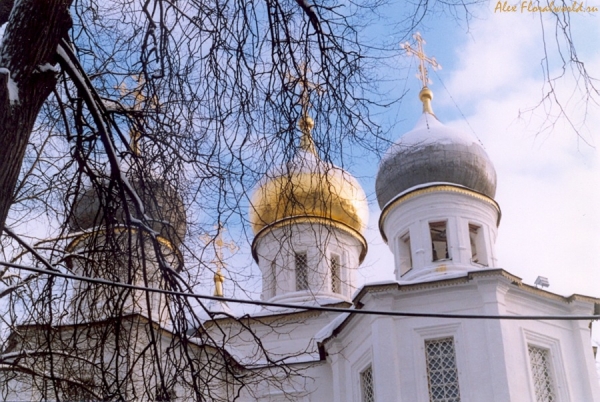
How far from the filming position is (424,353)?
13.3 meters

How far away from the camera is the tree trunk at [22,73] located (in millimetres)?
3713

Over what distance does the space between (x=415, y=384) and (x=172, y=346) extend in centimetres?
811

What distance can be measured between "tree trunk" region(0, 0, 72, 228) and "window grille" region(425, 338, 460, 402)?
10089 millimetres

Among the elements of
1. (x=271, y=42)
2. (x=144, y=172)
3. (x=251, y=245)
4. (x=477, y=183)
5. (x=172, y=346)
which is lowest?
(x=172, y=346)

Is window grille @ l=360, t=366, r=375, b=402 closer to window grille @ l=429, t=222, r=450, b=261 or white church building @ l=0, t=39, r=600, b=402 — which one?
white church building @ l=0, t=39, r=600, b=402

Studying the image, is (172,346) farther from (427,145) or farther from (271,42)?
(427,145)

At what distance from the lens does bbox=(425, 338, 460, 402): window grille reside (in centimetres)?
1277

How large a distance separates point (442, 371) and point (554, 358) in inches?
78.0

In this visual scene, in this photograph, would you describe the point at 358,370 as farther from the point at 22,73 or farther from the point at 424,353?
the point at 22,73

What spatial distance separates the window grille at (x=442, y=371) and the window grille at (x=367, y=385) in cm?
114

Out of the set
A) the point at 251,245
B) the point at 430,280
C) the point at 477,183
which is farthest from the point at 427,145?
the point at 251,245

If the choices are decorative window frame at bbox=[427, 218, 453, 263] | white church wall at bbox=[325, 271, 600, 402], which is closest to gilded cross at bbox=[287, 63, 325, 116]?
white church wall at bbox=[325, 271, 600, 402]

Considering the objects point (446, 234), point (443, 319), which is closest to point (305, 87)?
point (443, 319)

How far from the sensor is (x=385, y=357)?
1316 centimetres
